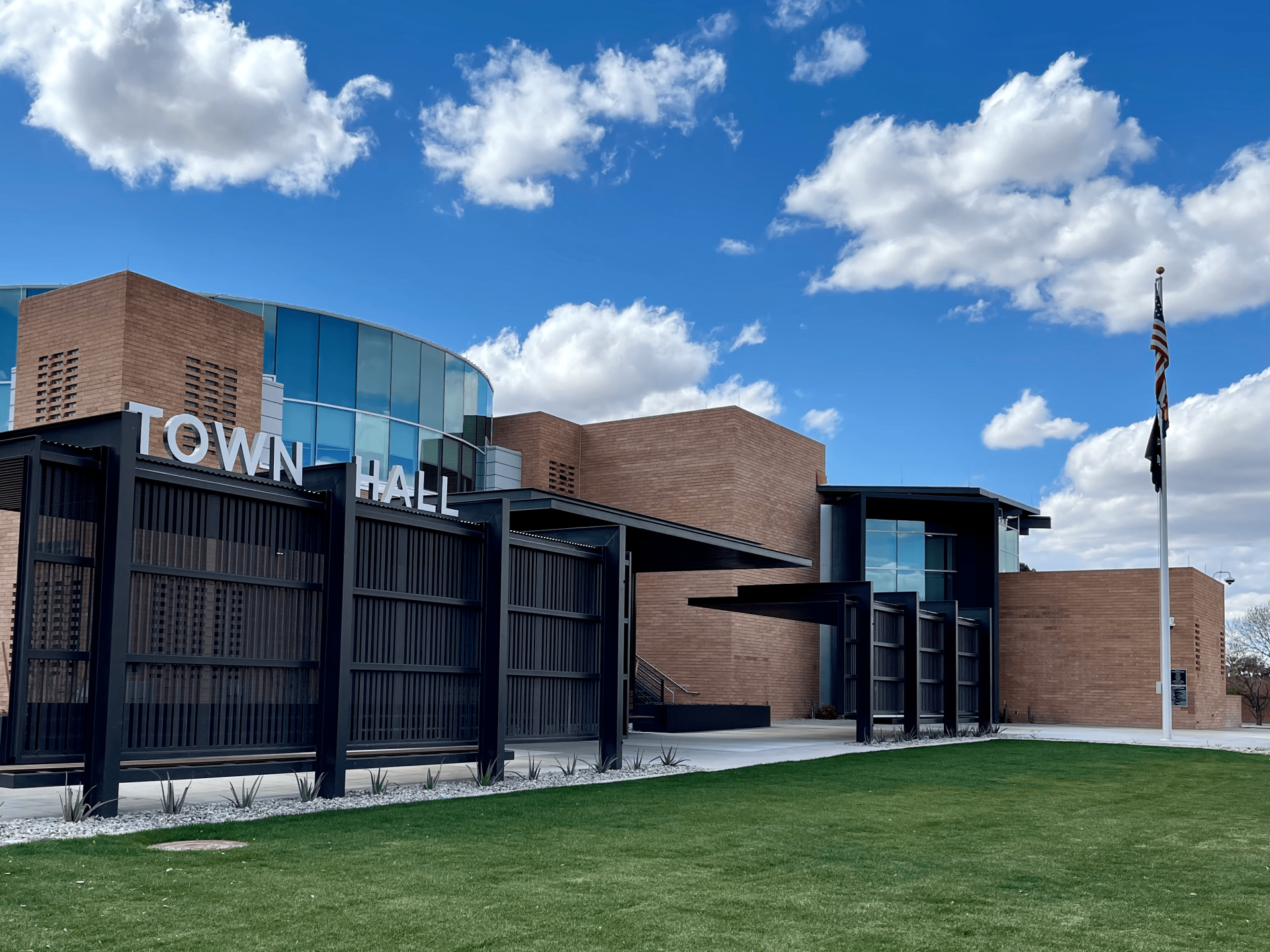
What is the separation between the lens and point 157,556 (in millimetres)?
11633

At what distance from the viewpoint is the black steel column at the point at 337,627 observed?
42.9 feet

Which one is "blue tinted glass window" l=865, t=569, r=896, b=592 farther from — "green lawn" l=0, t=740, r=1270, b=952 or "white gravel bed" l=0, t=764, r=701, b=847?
"green lawn" l=0, t=740, r=1270, b=952

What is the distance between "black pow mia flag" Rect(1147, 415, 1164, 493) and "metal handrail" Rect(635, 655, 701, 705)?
1463 cm


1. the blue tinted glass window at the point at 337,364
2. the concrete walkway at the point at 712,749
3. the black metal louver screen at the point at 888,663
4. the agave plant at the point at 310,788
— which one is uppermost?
the blue tinted glass window at the point at 337,364

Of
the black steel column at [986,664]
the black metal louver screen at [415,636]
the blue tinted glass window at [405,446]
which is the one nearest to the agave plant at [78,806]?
the black metal louver screen at [415,636]

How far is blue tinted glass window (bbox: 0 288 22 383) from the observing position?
28922 millimetres

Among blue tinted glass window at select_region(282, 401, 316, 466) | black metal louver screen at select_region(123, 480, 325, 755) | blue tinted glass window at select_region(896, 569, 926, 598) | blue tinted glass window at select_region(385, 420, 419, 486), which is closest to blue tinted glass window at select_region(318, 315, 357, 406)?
blue tinted glass window at select_region(282, 401, 316, 466)

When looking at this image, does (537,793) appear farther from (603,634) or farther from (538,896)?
(538,896)

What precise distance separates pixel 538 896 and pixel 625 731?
61.4ft

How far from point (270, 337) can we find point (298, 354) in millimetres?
812

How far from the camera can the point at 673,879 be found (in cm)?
825

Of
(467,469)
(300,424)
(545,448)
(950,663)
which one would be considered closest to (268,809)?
(300,424)

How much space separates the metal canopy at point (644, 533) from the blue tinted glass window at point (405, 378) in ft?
29.3

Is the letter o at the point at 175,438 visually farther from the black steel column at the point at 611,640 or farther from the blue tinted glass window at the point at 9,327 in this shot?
the blue tinted glass window at the point at 9,327
